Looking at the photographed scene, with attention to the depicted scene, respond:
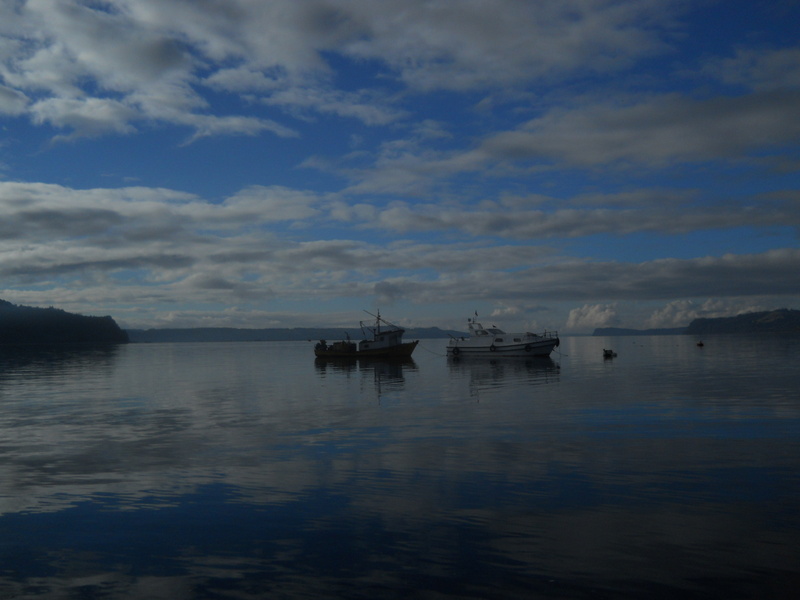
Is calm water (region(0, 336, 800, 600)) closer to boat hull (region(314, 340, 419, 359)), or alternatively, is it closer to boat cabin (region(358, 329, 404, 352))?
boat hull (region(314, 340, 419, 359))

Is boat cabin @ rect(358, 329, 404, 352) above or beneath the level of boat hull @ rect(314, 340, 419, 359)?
above

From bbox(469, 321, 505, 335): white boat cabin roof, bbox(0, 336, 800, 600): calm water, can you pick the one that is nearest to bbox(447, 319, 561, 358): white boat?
bbox(469, 321, 505, 335): white boat cabin roof

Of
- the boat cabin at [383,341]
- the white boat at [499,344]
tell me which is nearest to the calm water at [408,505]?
the white boat at [499,344]

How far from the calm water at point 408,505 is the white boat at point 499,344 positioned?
60.8 meters

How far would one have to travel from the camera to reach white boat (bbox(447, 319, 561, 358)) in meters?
92.2

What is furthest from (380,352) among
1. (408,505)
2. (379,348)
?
(408,505)

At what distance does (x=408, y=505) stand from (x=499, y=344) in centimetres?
8362

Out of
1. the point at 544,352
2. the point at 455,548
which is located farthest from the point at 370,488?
the point at 544,352

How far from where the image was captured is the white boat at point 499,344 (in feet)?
302

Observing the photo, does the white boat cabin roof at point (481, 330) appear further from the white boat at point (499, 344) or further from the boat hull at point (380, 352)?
the boat hull at point (380, 352)

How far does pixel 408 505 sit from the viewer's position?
14.2 m

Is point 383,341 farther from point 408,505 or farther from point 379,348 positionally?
point 408,505

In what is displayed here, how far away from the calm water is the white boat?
60.8m

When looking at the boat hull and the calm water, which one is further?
the boat hull
